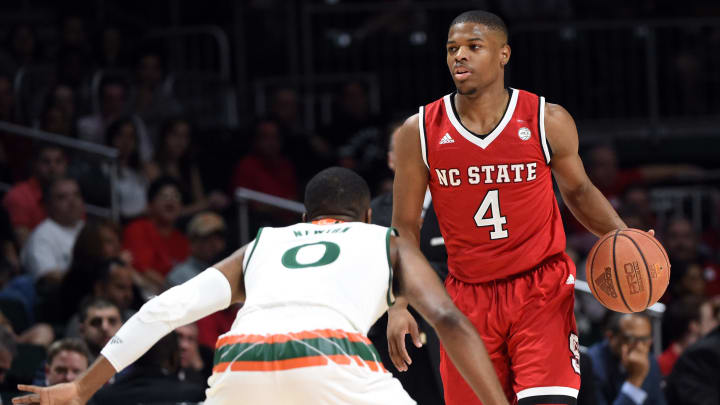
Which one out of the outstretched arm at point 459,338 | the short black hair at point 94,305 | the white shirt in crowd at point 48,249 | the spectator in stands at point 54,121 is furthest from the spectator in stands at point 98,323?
the outstretched arm at point 459,338

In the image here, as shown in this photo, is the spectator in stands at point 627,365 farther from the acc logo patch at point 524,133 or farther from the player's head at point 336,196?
the player's head at point 336,196

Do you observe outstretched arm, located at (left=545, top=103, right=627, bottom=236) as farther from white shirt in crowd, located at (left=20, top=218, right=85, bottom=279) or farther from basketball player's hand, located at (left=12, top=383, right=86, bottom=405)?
white shirt in crowd, located at (left=20, top=218, right=85, bottom=279)

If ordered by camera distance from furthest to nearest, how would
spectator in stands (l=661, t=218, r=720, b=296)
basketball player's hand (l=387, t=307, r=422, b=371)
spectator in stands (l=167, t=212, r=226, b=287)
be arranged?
1. spectator in stands (l=661, t=218, r=720, b=296)
2. spectator in stands (l=167, t=212, r=226, b=287)
3. basketball player's hand (l=387, t=307, r=422, b=371)

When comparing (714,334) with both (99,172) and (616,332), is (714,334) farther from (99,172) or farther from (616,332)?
(99,172)

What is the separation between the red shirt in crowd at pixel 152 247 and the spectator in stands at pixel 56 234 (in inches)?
18.1

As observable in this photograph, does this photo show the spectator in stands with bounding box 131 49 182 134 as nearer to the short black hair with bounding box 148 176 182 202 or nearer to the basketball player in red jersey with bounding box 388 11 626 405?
the short black hair with bounding box 148 176 182 202

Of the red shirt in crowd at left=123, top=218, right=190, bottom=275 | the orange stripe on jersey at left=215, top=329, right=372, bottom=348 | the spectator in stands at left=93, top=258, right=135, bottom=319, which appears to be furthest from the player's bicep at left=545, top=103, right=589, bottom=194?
the red shirt in crowd at left=123, top=218, right=190, bottom=275

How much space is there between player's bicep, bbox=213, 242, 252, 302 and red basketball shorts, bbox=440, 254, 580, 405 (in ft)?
3.93


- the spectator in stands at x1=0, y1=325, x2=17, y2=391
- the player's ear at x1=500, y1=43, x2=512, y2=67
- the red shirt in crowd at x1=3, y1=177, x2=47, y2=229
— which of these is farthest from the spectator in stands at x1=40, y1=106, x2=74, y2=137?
the player's ear at x1=500, y1=43, x2=512, y2=67

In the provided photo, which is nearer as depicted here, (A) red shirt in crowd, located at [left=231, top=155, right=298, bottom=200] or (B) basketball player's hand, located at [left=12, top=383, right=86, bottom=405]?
(B) basketball player's hand, located at [left=12, top=383, right=86, bottom=405]

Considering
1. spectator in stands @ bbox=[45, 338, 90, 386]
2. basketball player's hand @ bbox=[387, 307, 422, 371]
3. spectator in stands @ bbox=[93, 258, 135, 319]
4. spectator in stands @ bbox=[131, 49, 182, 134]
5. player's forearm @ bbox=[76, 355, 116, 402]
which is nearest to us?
player's forearm @ bbox=[76, 355, 116, 402]

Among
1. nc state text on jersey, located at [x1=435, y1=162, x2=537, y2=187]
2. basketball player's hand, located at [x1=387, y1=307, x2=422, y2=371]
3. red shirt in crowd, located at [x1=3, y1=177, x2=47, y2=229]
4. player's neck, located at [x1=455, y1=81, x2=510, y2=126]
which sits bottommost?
red shirt in crowd, located at [x1=3, y1=177, x2=47, y2=229]

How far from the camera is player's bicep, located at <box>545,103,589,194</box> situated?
489 cm

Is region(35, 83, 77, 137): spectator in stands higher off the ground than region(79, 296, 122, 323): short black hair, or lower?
higher
